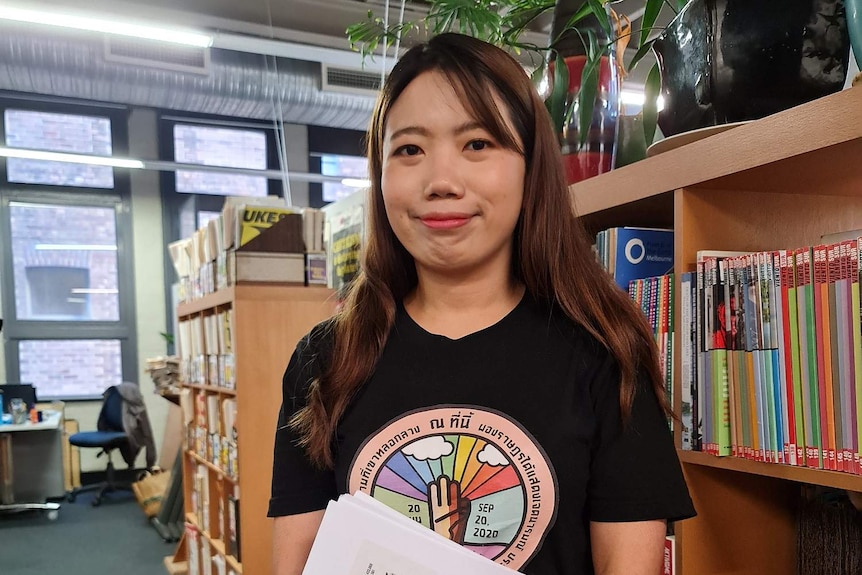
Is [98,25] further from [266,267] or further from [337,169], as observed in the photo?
[337,169]

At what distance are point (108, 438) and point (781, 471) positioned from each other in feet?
20.2

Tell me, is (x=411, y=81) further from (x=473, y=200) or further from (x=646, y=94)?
(x=646, y=94)

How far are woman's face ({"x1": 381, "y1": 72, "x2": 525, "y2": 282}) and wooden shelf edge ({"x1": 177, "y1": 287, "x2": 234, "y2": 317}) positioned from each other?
2.06 m

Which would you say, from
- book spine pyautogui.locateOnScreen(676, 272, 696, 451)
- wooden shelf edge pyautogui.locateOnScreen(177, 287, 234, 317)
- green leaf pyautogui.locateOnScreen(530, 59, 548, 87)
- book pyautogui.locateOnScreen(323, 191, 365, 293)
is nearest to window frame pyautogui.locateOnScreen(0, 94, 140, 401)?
wooden shelf edge pyautogui.locateOnScreen(177, 287, 234, 317)

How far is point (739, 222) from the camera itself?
1.11 m

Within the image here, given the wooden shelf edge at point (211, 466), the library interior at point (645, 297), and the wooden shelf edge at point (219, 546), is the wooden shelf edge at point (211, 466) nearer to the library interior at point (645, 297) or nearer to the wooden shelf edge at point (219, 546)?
the library interior at point (645, 297)

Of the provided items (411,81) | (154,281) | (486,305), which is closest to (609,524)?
(486,305)

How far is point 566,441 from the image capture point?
2.89ft

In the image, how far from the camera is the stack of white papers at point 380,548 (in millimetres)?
770

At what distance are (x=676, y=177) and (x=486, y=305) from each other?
394 mm

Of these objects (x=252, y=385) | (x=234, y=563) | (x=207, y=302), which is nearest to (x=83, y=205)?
(x=207, y=302)

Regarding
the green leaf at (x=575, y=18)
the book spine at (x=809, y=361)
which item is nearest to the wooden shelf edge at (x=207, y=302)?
the green leaf at (x=575, y=18)

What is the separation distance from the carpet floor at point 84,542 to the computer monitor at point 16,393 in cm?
95

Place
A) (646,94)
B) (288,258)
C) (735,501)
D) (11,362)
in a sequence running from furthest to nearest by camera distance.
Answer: (11,362)
(288,258)
(646,94)
(735,501)
